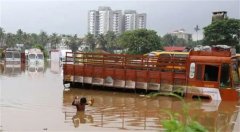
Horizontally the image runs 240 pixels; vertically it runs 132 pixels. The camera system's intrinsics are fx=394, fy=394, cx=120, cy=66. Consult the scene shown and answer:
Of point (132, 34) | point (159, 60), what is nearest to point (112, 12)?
point (132, 34)

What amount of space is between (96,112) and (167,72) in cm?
516

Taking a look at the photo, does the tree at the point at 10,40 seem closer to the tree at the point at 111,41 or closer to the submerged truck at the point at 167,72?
the tree at the point at 111,41

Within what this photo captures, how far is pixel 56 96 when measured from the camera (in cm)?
1612

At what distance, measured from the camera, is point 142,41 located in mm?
61125

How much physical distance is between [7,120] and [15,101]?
12.3 ft

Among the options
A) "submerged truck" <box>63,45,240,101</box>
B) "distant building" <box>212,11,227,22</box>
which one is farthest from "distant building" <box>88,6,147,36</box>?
"submerged truck" <box>63,45,240,101</box>

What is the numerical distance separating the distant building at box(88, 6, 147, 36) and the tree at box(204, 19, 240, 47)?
98.3 metres

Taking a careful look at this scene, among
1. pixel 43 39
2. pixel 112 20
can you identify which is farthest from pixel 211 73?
pixel 112 20

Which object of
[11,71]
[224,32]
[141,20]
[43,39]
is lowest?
[11,71]

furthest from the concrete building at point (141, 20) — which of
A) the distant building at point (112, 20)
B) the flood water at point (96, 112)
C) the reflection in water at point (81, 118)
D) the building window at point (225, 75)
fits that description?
the reflection in water at point (81, 118)

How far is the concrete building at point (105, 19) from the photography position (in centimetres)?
14575

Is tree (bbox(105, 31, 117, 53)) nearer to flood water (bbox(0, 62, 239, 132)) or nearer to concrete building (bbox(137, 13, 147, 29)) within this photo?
concrete building (bbox(137, 13, 147, 29))

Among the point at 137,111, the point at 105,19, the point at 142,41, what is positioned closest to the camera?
the point at 137,111

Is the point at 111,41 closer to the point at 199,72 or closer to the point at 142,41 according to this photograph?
the point at 142,41
